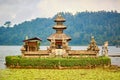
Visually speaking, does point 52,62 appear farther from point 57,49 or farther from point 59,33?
point 59,33

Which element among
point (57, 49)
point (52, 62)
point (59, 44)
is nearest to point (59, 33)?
point (59, 44)

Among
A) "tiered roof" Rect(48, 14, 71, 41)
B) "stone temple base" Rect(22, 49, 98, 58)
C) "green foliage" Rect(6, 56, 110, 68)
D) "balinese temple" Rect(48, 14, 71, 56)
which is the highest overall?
"tiered roof" Rect(48, 14, 71, 41)

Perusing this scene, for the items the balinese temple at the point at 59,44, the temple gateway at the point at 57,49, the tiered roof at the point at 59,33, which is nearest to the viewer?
the temple gateway at the point at 57,49

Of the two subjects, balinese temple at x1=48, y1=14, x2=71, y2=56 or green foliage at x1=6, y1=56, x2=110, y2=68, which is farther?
balinese temple at x1=48, y1=14, x2=71, y2=56

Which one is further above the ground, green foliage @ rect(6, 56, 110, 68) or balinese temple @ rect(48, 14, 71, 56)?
balinese temple @ rect(48, 14, 71, 56)

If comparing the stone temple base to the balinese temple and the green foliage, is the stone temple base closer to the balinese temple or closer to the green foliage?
the balinese temple

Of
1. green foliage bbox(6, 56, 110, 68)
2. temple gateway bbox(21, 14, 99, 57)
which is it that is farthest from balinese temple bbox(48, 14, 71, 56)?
green foliage bbox(6, 56, 110, 68)

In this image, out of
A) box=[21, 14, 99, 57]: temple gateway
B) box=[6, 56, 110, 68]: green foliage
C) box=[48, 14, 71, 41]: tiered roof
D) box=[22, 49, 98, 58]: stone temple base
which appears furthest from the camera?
box=[48, 14, 71, 41]: tiered roof

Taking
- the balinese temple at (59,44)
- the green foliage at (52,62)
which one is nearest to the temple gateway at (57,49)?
the balinese temple at (59,44)

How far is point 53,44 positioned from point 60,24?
20.2 feet

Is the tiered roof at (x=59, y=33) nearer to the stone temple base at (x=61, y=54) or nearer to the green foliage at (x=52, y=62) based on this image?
the stone temple base at (x=61, y=54)

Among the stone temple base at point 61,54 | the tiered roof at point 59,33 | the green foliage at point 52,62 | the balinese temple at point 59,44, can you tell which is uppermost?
the tiered roof at point 59,33

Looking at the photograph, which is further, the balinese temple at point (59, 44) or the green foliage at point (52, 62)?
the balinese temple at point (59, 44)

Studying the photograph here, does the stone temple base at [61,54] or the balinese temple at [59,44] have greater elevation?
the balinese temple at [59,44]
